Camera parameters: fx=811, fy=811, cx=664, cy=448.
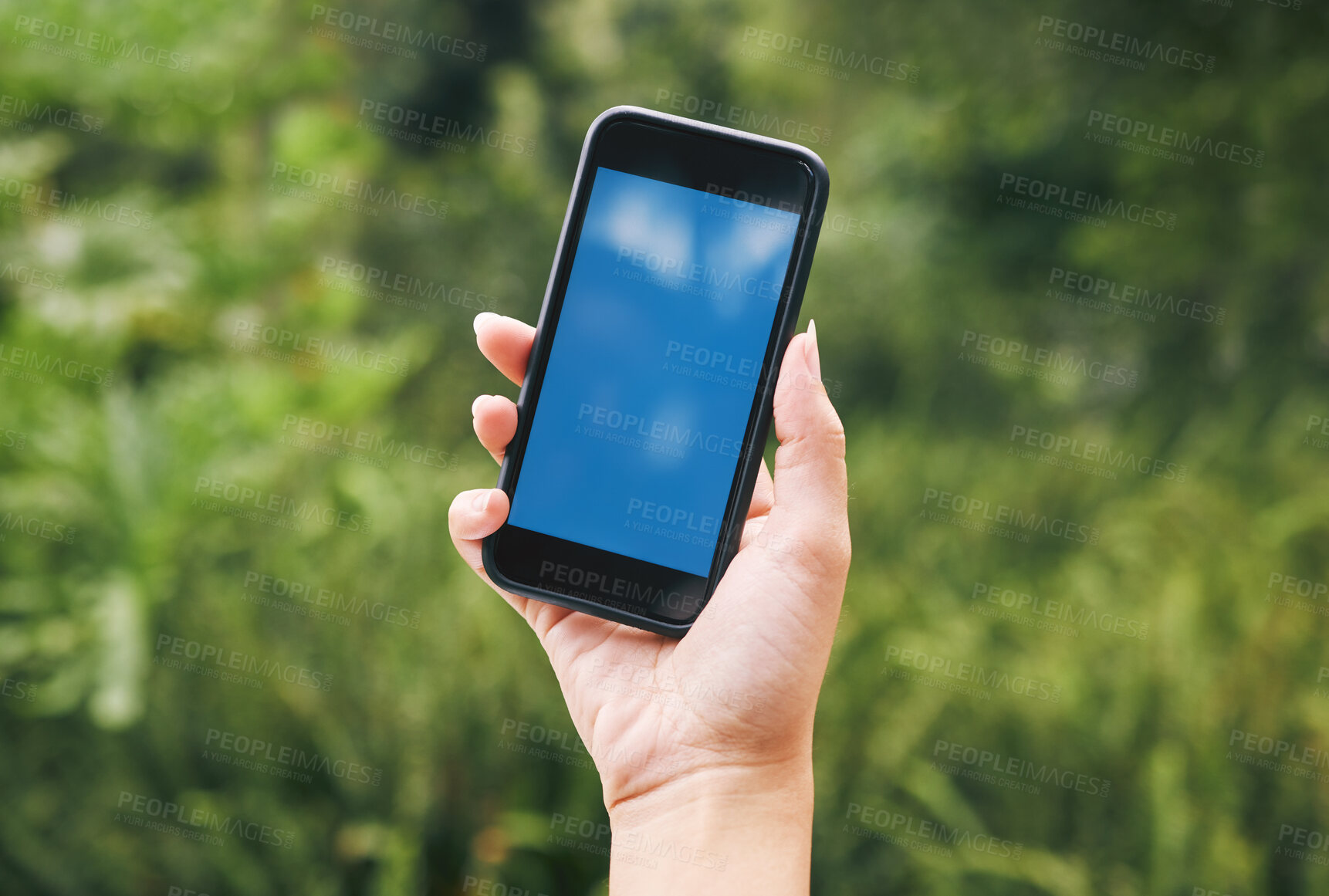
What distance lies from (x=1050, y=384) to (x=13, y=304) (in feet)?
21.7

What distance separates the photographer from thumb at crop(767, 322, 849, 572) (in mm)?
1428

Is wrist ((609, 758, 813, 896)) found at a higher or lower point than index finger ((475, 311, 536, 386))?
lower

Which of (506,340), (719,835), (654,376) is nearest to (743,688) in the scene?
(719,835)

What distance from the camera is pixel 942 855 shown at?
2.22 m

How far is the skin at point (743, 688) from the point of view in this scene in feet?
4.44

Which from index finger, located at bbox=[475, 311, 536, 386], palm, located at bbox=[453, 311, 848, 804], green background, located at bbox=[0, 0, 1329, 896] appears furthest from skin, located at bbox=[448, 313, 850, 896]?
green background, located at bbox=[0, 0, 1329, 896]

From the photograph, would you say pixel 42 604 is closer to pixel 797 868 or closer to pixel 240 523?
pixel 240 523

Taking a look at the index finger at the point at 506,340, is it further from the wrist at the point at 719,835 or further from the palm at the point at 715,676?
the wrist at the point at 719,835

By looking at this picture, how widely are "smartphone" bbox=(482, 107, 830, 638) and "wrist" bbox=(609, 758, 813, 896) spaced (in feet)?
0.92

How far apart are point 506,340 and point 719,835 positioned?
3.19ft

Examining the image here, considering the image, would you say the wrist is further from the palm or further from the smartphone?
the smartphone

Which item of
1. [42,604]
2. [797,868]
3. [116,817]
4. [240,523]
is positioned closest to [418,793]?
[116,817]

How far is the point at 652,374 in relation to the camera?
1.54 m

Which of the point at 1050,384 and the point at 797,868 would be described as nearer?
the point at 797,868
